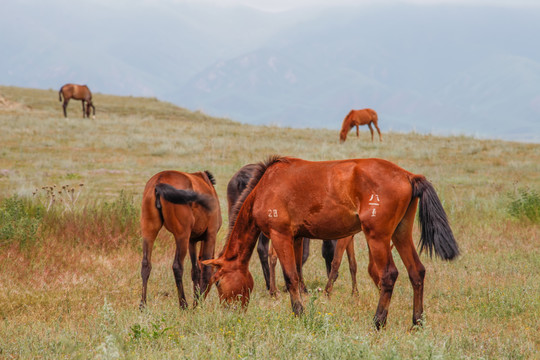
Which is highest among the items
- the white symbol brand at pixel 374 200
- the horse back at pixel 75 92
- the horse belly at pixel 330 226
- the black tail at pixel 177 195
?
the horse back at pixel 75 92

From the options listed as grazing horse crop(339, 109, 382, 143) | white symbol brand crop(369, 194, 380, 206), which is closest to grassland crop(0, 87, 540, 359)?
white symbol brand crop(369, 194, 380, 206)

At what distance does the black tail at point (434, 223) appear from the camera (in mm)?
5715

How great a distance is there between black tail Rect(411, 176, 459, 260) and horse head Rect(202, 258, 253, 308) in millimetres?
1927

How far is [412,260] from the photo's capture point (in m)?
5.81

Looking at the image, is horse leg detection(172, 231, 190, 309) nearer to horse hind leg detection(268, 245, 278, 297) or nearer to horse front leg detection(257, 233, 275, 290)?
horse hind leg detection(268, 245, 278, 297)

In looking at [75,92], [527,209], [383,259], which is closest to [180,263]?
[383,259]

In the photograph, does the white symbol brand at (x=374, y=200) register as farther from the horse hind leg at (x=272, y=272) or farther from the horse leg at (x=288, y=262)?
the horse hind leg at (x=272, y=272)

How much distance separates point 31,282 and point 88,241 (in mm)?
1798

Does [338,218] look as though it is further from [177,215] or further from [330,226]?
Result: [177,215]

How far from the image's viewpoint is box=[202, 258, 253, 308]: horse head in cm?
560

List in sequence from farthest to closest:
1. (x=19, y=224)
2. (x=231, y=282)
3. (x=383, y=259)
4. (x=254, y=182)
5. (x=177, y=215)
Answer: (x=19, y=224) < (x=177, y=215) < (x=254, y=182) < (x=231, y=282) < (x=383, y=259)

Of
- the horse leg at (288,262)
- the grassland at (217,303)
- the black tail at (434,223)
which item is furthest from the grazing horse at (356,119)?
the horse leg at (288,262)

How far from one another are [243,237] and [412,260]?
1.85m

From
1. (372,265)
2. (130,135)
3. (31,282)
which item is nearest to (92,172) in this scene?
(130,135)
